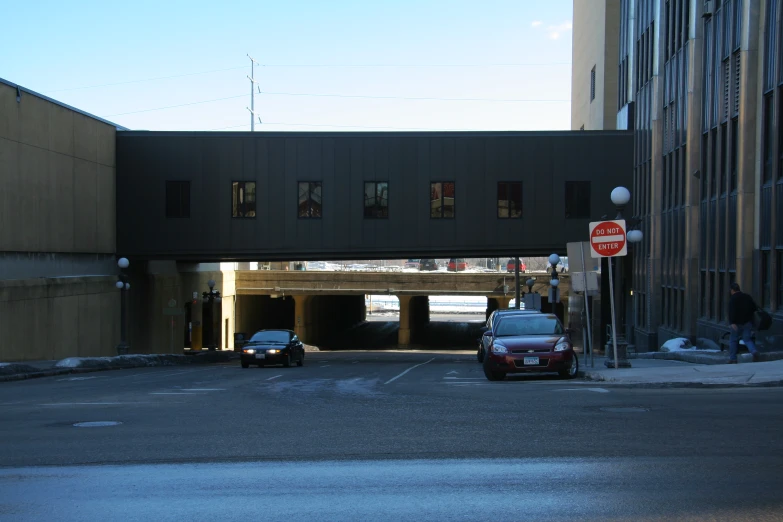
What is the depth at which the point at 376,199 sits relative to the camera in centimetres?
3953

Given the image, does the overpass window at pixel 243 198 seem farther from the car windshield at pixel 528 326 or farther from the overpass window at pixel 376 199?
the car windshield at pixel 528 326

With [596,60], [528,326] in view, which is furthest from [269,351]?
[596,60]

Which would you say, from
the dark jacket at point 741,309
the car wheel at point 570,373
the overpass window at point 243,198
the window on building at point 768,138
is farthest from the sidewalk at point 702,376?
the overpass window at point 243,198

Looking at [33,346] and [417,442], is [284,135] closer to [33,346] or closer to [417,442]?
[33,346]

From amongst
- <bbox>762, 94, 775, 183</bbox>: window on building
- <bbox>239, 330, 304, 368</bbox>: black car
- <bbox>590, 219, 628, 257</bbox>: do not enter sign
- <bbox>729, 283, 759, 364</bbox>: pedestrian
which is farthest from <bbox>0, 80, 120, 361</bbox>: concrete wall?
<bbox>762, 94, 775, 183</bbox>: window on building

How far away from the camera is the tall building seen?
73.6ft

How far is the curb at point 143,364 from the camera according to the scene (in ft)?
78.8

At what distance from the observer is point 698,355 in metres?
21.9

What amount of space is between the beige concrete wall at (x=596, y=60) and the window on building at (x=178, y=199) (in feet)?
68.8

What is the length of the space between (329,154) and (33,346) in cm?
1502

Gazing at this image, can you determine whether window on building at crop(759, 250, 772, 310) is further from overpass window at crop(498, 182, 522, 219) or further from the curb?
the curb

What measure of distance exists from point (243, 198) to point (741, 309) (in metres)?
25.5

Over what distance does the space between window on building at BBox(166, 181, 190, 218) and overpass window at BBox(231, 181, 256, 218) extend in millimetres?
2066

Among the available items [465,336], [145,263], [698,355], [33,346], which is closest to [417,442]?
[698,355]
